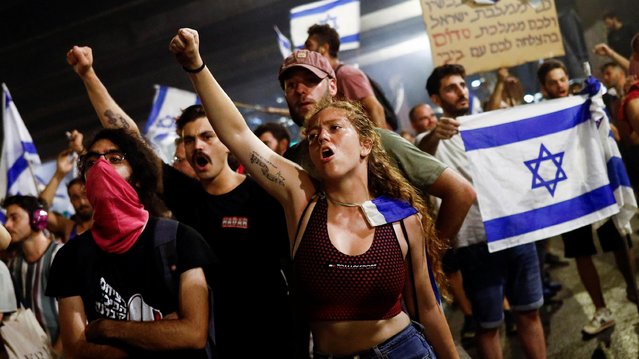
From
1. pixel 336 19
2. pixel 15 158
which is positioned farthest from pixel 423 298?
pixel 336 19

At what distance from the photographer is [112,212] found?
2.68 m

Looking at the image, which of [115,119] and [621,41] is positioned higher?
[621,41]

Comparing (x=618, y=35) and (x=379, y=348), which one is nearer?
(x=379, y=348)

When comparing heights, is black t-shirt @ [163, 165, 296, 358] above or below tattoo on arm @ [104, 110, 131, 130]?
below

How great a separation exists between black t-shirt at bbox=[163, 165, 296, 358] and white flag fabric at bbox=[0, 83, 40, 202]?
442cm

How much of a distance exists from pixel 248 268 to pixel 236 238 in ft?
0.57

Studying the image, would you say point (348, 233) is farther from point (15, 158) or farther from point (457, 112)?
point (15, 158)

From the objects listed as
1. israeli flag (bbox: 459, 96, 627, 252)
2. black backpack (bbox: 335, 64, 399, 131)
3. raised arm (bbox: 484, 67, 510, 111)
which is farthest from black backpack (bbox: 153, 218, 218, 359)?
raised arm (bbox: 484, 67, 510, 111)

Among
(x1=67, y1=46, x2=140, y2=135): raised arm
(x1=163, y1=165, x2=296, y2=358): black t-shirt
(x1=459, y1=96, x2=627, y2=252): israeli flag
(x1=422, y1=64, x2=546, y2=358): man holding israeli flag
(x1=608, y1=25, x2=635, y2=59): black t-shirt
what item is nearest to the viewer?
(x1=163, y1=165, x2=296, y2=358): black t-shirt

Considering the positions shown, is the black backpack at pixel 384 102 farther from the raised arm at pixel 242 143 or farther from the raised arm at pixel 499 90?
the raised arm at pixel 242 143

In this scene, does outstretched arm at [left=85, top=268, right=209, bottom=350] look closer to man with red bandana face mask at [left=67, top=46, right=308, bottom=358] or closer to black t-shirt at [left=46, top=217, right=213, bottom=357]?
black t-shirt at [left=46, top=217, right=213, bottom=357]

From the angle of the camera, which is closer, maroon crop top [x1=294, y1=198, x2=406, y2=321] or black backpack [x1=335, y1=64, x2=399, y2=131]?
maroon crop top [x1=294, y1=198, x2=406, y2=321]

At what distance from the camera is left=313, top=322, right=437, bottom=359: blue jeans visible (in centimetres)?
246

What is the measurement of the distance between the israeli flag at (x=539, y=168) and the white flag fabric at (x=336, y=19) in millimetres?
4173
